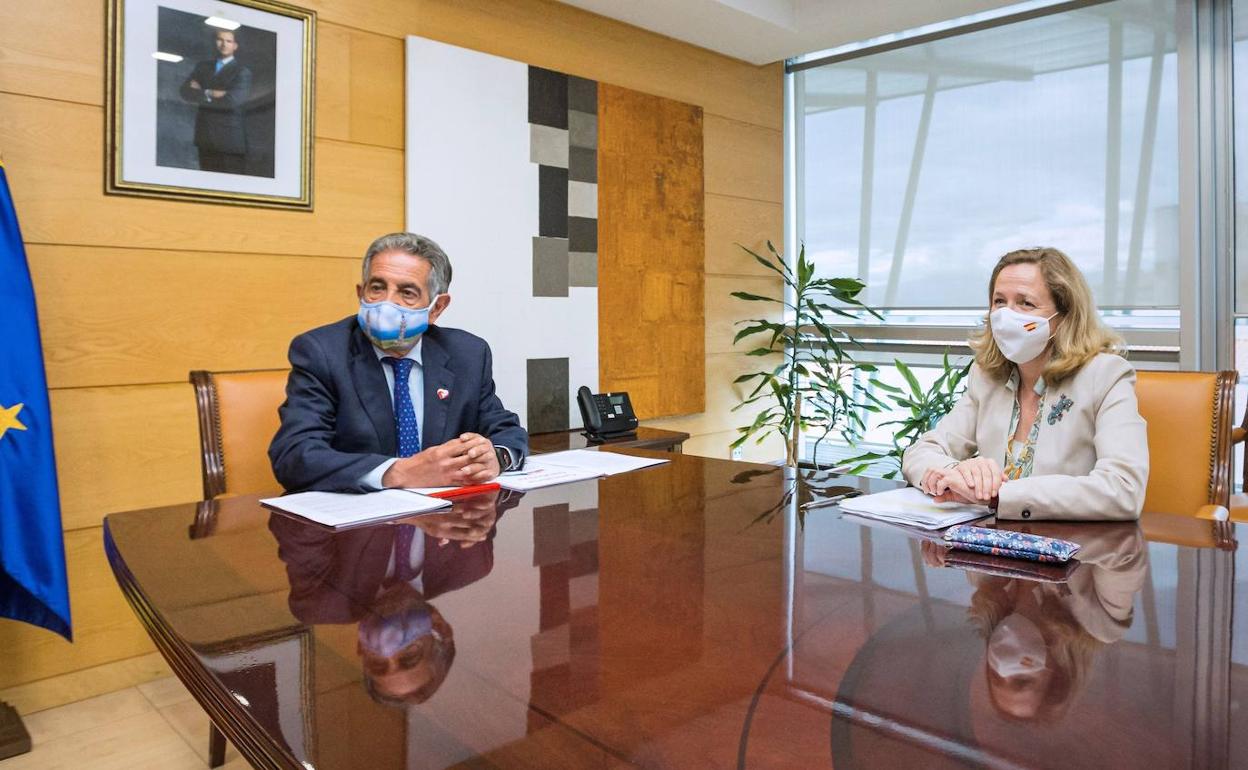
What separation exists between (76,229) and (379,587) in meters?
2.31

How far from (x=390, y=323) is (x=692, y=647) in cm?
146

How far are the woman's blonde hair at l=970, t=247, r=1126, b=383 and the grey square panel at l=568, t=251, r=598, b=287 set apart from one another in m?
2.16

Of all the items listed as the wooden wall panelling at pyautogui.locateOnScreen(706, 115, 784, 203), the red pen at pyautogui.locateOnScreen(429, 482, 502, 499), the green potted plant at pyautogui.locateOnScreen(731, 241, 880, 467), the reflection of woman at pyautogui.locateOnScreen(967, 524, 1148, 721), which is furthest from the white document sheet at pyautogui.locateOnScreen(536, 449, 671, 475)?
the wooden wall panelling at pyautogui.locateOnScreen(706, 115, 784, 203)

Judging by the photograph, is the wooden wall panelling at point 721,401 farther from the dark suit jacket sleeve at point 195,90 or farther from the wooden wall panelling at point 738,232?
the dark suit jacket sleeve at point 195,90

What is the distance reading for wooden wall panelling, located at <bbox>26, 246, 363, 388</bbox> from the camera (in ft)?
8.83

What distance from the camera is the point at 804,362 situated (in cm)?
513

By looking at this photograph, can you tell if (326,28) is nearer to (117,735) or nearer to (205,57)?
(205,57)

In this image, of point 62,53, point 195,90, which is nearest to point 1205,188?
point 195,90

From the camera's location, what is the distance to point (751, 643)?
0.86m

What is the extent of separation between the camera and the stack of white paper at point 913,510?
1452 millimetres

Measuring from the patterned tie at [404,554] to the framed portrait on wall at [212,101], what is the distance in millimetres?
2076

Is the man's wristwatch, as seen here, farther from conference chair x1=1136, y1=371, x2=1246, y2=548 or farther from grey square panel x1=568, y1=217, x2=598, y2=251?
grey square panel x1=568, y1=217, x2=598, y2=251

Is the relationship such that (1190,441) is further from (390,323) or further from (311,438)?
(311,438)

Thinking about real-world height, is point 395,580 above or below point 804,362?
below
